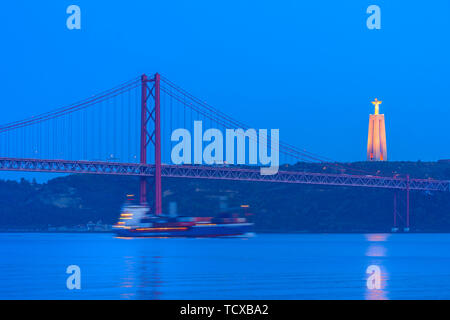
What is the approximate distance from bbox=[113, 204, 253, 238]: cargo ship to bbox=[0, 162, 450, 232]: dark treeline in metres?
16.5

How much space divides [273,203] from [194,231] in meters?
34.5

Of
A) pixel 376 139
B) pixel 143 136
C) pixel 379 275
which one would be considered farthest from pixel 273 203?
pixel 379 275

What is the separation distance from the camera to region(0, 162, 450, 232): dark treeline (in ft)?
341

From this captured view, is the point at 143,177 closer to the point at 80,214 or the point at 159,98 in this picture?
the point at 159,98

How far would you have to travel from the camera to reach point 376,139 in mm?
123438

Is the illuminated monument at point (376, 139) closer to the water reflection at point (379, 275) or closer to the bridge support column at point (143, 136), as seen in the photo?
the bridge support column at point (143, 136)

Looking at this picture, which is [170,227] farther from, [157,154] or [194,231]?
[157,154]

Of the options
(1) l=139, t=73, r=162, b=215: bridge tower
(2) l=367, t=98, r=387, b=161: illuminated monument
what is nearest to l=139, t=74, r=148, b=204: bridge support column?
(1) l=139, t=73, r=162, b=215: bridge tower

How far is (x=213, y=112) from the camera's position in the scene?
80.2 metres

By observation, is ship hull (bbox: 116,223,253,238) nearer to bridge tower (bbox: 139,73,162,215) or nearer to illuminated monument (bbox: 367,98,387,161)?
bridge tower (bbox: 139,73,162,215)
